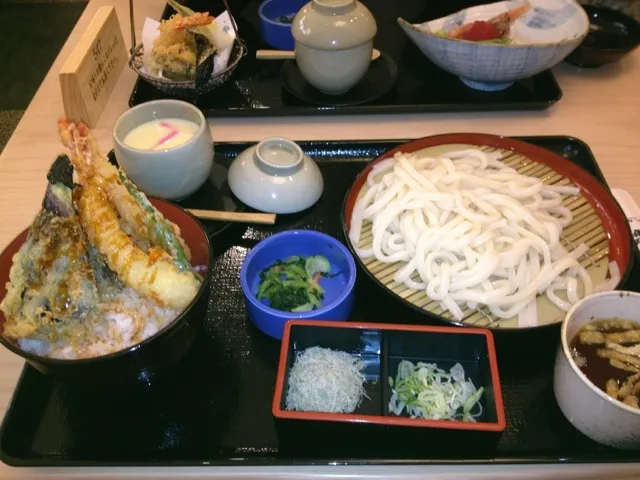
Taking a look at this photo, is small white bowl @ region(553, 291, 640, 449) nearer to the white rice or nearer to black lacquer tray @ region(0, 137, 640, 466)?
black lacquer tray @ region(0, 137, 640, 466)

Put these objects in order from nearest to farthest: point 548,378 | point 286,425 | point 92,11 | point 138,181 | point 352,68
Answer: point 286,425, point 548,378, point 138,181, point 352,68, point 92,11

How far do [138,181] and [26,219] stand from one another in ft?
1.10

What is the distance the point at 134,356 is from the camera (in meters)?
0.94

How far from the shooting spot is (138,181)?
4.46 ft

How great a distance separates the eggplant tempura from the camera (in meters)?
0.97

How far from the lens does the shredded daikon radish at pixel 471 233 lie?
1197 millimetres

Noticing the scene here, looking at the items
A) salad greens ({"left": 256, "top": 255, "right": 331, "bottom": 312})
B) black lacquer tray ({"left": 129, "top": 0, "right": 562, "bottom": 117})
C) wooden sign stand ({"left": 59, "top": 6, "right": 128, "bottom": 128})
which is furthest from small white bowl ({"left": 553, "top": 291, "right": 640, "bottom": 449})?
wooden sign stand ({"left": 59, "top": 6, "right": 128, "bottom": 128})

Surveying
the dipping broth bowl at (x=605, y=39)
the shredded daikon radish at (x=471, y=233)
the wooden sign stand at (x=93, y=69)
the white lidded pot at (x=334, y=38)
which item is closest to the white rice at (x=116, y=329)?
the shredded daikon radish at (x=471, y=233)

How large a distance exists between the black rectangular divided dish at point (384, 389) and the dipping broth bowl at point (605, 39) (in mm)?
1268

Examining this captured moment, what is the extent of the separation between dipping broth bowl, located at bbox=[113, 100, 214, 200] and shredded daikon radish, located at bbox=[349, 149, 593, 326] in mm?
403

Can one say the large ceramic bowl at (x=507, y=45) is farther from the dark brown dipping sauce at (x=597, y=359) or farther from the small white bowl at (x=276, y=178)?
the dark brown dipping sauce at (x=597, y=359)

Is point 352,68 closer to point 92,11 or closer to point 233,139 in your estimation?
point 233,139

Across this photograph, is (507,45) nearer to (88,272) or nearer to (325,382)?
(325,382)

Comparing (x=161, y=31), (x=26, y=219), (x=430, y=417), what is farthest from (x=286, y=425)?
(x=161, y=31)
